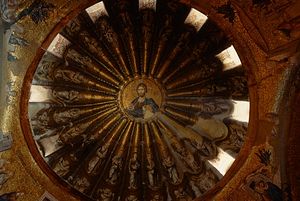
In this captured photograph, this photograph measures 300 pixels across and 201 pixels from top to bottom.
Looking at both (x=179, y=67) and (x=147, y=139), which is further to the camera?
(x=147, y=139)

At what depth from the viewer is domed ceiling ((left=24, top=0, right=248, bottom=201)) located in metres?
10.9

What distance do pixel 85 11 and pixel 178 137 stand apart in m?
3.11

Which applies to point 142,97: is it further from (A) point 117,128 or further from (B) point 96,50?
(B) point 96,50

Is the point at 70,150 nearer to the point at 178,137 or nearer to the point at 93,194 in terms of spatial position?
the point at 93,194

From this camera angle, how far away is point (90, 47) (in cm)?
1107

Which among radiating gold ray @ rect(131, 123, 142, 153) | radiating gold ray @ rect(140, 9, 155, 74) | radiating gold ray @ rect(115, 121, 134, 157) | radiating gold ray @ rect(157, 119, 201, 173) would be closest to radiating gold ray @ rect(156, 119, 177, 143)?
radiating gold ray @ rect(157, 119, 201, 173)

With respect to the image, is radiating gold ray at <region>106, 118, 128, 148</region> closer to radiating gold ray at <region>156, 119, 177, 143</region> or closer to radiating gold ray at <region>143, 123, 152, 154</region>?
radiating gold ray at <region>143, 123, 152, 154</region>

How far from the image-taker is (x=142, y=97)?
37.7ft

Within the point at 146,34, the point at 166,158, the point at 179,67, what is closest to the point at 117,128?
the point at 166,158

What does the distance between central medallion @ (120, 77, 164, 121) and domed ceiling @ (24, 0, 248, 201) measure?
2 centimetres

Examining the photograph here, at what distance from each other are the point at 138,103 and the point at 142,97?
0.48ft

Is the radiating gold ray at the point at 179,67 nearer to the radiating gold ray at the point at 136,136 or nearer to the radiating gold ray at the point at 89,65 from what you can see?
the radiating gold ray at the point at 89,65

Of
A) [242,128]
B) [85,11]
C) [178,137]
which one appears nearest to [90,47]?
[85,11]

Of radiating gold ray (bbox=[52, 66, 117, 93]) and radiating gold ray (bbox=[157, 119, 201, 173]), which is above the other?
radiating gold ray (bbox=[52, 66, 117, 93])
